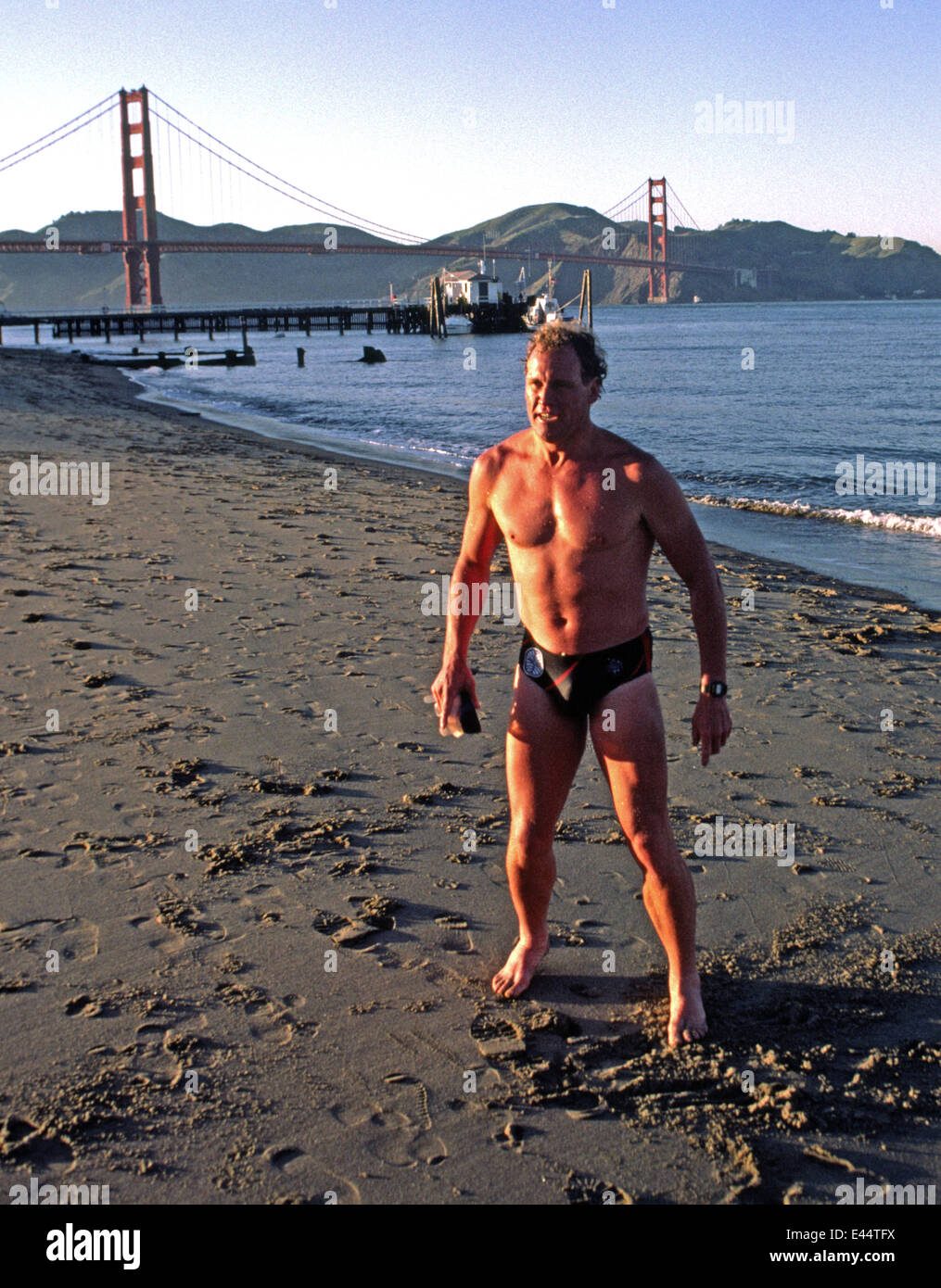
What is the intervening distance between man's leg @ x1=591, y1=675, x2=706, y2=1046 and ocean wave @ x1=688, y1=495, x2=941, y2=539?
33.7ft

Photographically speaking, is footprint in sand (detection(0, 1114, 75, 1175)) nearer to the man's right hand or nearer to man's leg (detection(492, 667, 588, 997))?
man's leg (detection(492, 667, 588, 997))

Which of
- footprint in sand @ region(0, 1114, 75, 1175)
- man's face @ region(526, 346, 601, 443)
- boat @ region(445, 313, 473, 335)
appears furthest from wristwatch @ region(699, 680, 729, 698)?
boat @ region(445, 313, 473, 335)

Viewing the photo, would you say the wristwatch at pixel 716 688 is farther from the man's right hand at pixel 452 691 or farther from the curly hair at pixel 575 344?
the curly hair at pixel 575 344

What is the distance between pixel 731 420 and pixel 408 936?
2408 cm

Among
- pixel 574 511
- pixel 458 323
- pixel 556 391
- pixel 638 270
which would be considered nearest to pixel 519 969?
pixel 574 511

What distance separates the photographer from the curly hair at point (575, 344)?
2693mm

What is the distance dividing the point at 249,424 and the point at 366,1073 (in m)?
20.6

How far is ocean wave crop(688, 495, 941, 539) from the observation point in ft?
40.3
